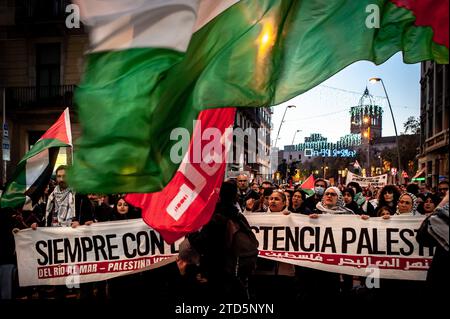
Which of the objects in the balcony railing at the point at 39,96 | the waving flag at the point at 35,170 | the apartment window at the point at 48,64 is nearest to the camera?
the waving flag at the point at 35,170

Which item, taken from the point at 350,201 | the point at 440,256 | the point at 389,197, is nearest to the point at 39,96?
the point at 350,201

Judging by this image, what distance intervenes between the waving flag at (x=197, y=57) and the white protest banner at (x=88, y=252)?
9.71 feet

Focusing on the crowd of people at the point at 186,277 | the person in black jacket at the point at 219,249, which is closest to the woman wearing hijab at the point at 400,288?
the crowd of people at the point at 186,277

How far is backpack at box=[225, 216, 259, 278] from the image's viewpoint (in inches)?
172

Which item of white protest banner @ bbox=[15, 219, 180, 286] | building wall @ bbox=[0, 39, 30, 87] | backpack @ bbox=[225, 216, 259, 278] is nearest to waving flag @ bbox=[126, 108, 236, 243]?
backpack @ bbox=[225, 216, 259, 278]

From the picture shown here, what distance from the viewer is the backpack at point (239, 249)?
436 cm

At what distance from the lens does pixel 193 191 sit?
4.50 metres

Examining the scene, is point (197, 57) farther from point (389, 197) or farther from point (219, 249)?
point (389, 197)

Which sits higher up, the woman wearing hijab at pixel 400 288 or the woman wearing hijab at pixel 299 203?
the woman wearing hijab at pixel 299 203

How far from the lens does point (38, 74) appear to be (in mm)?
25641

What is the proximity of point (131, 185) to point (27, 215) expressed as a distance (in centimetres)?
524

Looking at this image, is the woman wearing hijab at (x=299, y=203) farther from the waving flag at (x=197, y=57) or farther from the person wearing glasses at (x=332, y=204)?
the waving flag at (x=197, y=57)

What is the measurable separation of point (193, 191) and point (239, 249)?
69 cm
